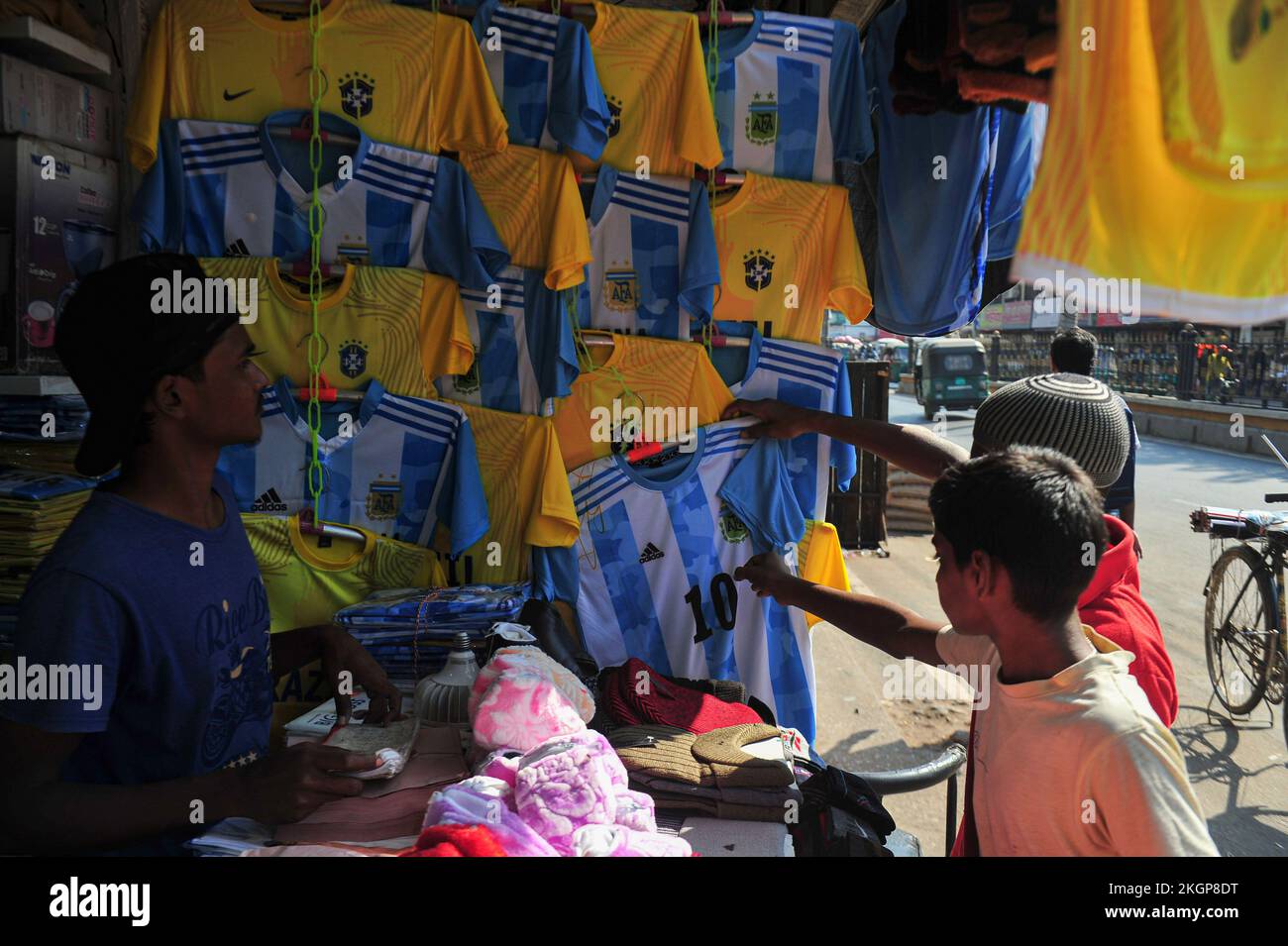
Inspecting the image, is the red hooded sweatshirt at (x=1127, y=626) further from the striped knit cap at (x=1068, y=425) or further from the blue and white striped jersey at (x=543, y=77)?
the blue and white striped jersey at (x=543, y=77)

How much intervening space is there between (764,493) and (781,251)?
91cm

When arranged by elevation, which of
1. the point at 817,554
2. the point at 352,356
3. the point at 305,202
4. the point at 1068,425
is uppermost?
the point at 305,202

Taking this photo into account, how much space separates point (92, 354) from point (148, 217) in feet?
4.95

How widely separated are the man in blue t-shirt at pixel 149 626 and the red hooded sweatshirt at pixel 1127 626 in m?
1.19

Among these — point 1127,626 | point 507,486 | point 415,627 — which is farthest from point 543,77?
point 1127,626

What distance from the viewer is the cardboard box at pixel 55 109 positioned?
8.84 feet

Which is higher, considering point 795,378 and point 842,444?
point 795,378

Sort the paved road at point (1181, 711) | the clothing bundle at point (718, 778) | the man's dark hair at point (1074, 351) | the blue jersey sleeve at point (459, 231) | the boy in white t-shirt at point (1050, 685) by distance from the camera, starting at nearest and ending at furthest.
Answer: the boy in white t-shirt at point (1050, 685), the clothing bundle at point (718, 778), the blue jersey sleeve at point (459, 231), the paved road at point (1181, 711), the man's dark hair at point (1074, 351)

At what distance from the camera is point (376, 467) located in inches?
122

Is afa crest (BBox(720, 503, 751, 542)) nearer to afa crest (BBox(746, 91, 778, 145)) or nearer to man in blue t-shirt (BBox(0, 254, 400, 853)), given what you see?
afa crest (BBox(746, 91, 778, 145))

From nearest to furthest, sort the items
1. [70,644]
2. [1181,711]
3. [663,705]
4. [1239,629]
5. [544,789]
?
[70,644], [544,789], [663,705], [1239,629], [1181,711]

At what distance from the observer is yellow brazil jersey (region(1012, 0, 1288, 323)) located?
1510mm

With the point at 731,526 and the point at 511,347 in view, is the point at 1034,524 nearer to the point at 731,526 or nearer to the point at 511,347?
the point at 731,526

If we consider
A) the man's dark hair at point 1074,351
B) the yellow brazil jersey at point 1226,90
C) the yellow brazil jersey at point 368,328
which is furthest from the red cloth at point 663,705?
the man's dark hair at point 1074,351
